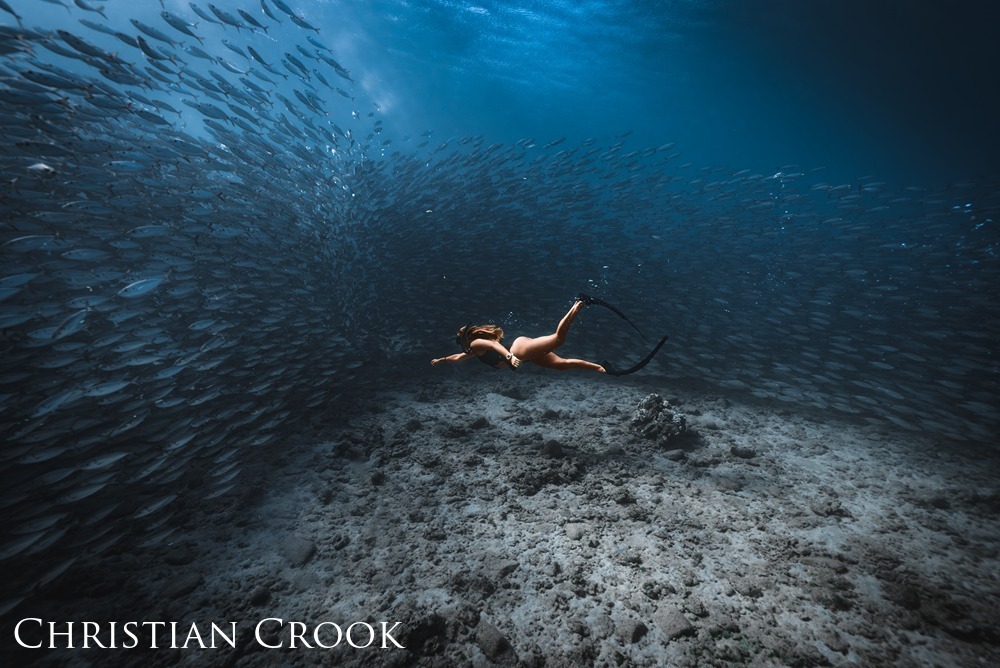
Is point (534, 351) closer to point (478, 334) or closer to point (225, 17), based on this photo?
point (478, 334)

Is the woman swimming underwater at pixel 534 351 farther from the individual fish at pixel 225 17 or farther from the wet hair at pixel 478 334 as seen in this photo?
the individual fish at pixel 225 17

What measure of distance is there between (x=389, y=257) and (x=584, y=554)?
11004 millimetres

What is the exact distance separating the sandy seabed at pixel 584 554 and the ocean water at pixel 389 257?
3.40 ft

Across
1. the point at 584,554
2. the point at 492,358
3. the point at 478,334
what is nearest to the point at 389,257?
the point at 478,334

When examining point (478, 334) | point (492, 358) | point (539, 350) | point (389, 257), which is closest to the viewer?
point (539, 350)

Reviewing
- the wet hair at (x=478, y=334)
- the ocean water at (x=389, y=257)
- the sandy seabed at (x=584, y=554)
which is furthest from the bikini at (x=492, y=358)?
the ocean water at (x=389, y=257)

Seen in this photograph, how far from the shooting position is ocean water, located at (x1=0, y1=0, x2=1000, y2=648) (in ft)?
16.8

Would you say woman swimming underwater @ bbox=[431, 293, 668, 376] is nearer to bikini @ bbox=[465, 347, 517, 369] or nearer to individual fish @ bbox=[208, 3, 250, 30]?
bikini @ bbox=[465, 347, 517, 369]

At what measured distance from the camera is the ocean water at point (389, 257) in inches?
201

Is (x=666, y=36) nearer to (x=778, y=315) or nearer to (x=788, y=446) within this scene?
(x=778, y=315)

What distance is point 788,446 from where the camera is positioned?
22.1 feet

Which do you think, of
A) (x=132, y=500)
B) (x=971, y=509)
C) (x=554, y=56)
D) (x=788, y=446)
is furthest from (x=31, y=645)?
(x=554, y=56)

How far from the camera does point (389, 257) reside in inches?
480

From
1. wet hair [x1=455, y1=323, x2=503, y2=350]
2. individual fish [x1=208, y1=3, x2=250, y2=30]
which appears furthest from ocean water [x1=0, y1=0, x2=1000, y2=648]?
wet hair [x1=455, y1=323, x2=503, y2=350]
